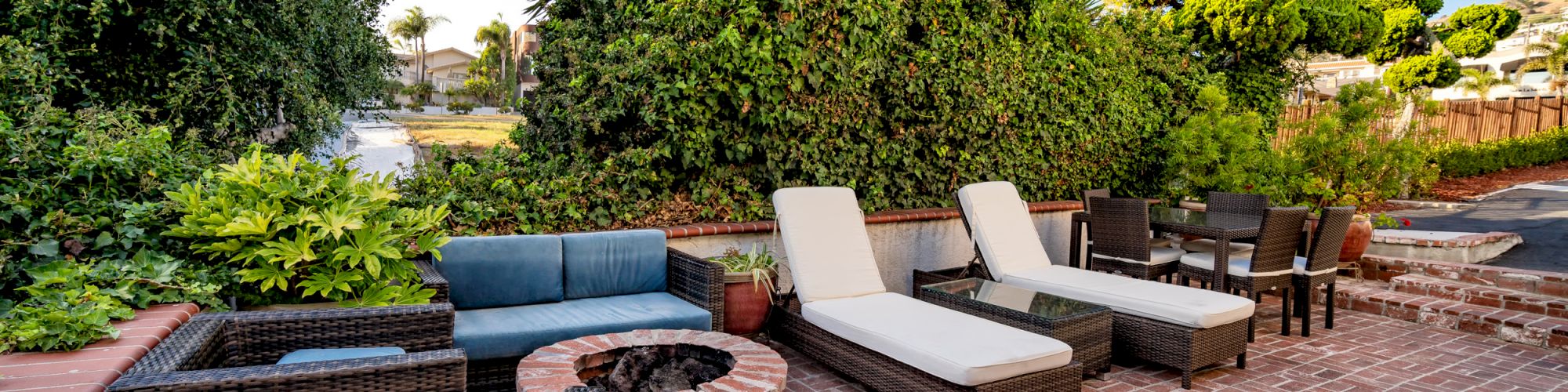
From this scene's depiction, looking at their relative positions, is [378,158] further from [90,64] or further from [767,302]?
[767,302]

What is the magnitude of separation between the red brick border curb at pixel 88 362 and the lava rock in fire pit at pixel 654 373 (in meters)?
1.44

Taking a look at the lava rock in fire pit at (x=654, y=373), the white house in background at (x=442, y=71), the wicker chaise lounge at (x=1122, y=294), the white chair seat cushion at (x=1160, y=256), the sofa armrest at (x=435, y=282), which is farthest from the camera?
the white house in background at (x=442, y=71)

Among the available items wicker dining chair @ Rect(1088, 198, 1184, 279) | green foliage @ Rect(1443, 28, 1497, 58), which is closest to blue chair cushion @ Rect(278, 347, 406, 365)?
wicker dining chair @ Rect(1088, 198, 1184, 279)

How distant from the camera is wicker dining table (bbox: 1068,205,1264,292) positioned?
5016 millimetres

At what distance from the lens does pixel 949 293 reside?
4.34 m

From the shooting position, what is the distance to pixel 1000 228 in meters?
5.23

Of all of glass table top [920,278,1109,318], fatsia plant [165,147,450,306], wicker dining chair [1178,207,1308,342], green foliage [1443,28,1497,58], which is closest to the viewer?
fatsia plant [165,147,450,306]

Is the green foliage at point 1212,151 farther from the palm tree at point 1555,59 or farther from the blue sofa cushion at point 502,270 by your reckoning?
the palm tree at point 1555,59

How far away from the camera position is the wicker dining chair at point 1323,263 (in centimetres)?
508

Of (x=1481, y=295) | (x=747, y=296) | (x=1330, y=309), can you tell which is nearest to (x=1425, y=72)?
(x=1481, y=295)

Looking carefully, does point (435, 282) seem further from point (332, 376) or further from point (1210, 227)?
point (1210, 227)

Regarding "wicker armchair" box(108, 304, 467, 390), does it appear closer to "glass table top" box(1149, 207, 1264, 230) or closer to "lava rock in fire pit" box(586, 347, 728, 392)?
"lava rock in fire pit" box(586, 347, 728, 392)

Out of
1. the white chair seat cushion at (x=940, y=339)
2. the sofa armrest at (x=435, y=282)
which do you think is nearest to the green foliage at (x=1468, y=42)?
the white chair seat cushion at (x=940, y=339)

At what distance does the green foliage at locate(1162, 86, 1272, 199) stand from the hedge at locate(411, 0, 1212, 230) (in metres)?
0.58
